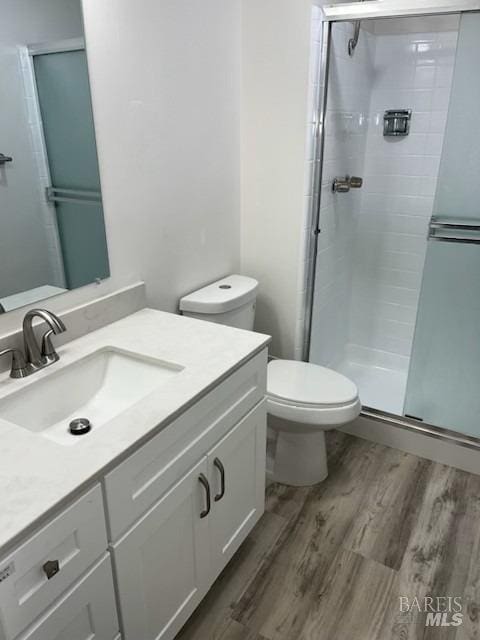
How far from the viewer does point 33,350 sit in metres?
A: 1.27

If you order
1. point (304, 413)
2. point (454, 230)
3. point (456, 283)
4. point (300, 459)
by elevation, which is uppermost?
point (454, 230)

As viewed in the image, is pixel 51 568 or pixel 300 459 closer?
pixel 51 568

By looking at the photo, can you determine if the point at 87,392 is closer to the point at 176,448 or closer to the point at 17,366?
the point at 17,366

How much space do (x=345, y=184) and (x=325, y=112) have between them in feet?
1.47

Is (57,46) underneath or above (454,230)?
above

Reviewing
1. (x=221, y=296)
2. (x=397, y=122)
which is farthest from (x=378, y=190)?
(x=221, y=296)

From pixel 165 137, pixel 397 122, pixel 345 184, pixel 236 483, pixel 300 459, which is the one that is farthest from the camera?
pixel 397 122

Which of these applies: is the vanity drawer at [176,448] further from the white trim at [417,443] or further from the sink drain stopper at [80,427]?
the white trim at [417,443]

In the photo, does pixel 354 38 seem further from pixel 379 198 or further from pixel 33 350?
pixel 33 350

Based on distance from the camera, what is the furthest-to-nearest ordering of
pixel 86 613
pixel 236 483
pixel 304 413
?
1. pixel 304 413
2. pixel 236 483
3. pixel 86 613

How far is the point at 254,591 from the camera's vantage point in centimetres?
160

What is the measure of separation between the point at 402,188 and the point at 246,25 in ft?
4.14

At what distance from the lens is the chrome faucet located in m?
1.20

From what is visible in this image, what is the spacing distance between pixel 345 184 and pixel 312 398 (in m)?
1.15
